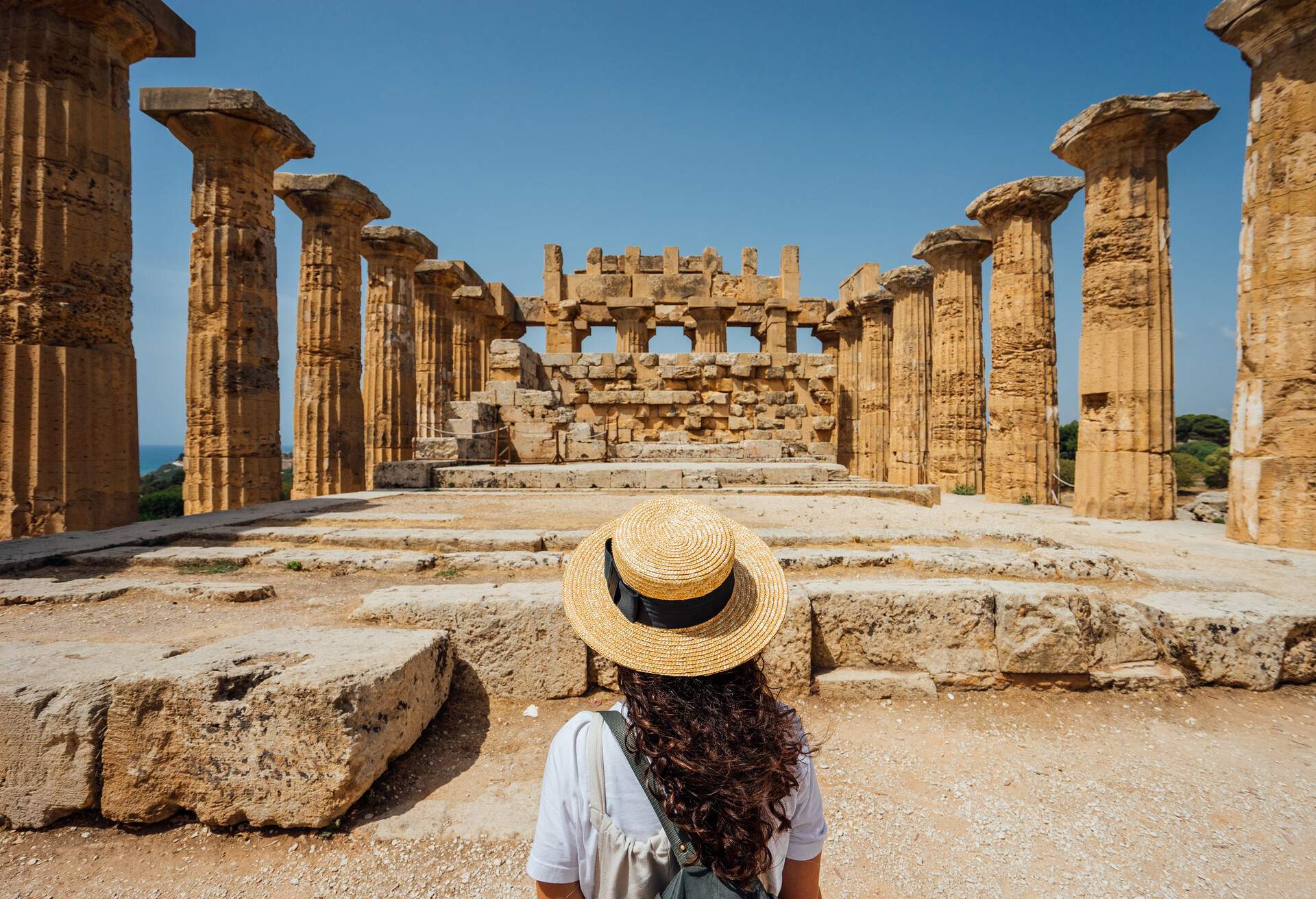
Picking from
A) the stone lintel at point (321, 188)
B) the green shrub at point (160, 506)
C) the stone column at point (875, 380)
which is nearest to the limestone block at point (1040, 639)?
the stone lintel at point (321, 188)

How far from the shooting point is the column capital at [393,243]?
13680 millimetres

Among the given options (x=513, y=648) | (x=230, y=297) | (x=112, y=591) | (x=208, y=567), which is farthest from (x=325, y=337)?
(x=513, y=648)

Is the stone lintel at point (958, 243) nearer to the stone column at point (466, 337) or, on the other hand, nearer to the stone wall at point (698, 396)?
the stone wall at point (698, 396)

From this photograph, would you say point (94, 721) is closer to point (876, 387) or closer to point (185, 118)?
point (185, 118)

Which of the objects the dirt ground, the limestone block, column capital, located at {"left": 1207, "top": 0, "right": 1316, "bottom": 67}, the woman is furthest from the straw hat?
column capital, located at {"left": 1207, "top": 0, "right": 1316, "bottom": 67}

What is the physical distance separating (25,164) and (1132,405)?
13.7 meters

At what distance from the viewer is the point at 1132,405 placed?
848cm

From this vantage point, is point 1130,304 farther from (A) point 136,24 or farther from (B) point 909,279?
(A) point 136,24

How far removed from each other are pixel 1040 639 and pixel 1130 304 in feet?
→ 25.3

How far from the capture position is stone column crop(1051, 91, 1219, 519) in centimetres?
834

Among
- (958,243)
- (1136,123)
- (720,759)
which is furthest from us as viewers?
(958,243)

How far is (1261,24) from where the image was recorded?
6258 mm

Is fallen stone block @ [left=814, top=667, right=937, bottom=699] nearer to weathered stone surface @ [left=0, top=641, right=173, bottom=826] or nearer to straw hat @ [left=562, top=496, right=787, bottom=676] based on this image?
straw hat @ [left=562, top=496, right=787, bottom=676]

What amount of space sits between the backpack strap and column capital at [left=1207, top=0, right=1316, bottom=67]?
9513mm
